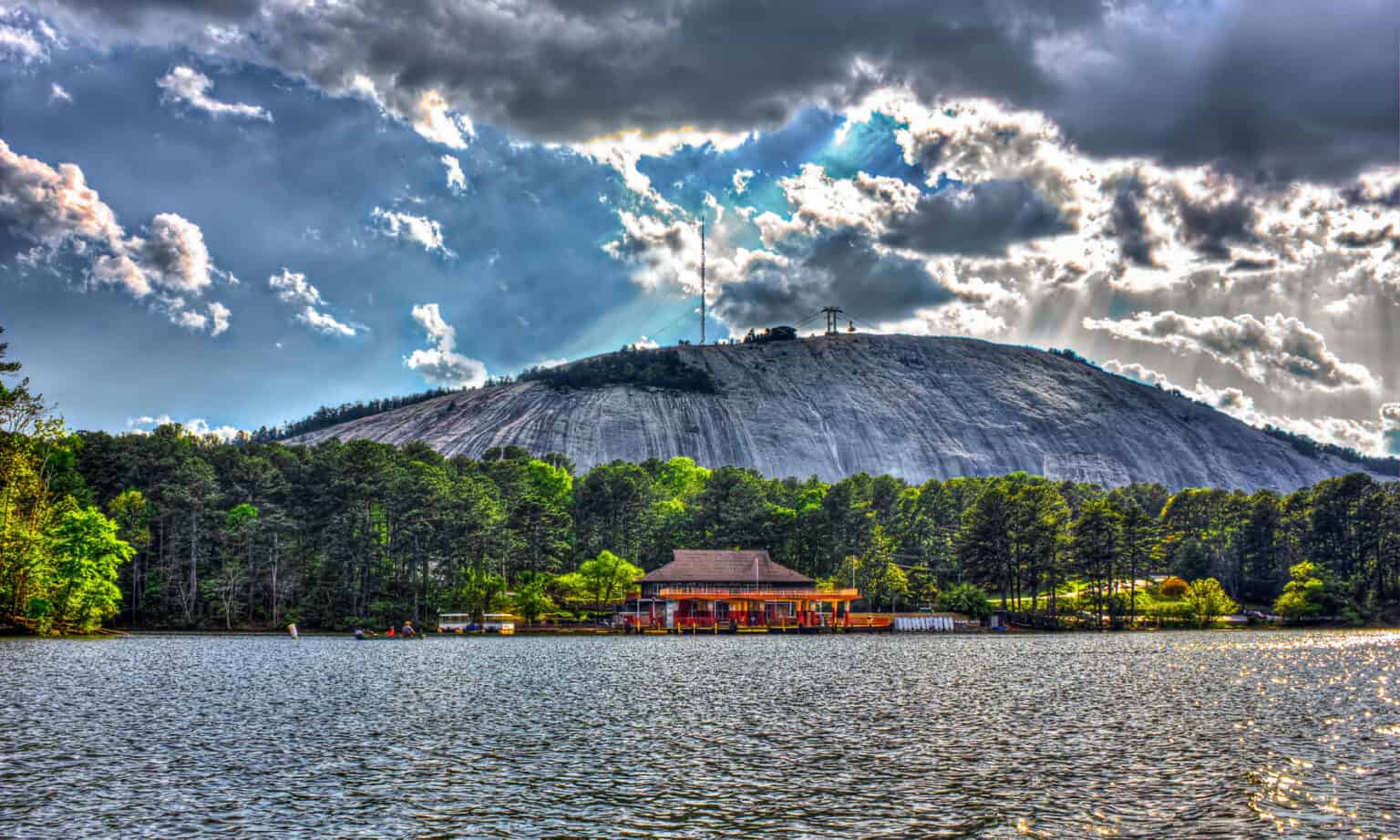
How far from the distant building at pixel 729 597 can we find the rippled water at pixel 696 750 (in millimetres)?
51332

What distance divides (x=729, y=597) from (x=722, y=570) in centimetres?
354

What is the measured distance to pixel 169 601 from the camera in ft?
→ 343

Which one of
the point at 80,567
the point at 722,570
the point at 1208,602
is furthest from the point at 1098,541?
the point at 80,567

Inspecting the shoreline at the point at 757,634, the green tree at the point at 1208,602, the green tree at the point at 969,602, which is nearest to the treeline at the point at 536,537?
the green tree at the point at 969,602

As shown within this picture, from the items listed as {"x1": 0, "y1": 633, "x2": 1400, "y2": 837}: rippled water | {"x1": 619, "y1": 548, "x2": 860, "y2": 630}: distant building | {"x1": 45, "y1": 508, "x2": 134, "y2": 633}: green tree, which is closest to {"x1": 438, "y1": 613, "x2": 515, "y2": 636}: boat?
{"x1": 619, "y1": 548, "x2": 860, "y2": 630}: distant building

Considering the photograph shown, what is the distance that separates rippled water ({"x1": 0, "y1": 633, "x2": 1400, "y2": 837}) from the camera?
2181cm

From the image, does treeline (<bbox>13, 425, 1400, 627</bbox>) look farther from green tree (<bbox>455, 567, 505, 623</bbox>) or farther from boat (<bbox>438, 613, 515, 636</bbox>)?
boat (<bbox>438, 613, 515, 636</bbox>)

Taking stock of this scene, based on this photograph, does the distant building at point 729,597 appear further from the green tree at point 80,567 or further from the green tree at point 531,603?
the green tree at point 80,567

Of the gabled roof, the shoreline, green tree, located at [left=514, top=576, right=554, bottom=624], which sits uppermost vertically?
the gabled roof

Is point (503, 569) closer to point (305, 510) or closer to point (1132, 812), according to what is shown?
point (305, 510)

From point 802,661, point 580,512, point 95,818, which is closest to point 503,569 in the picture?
point 580,512

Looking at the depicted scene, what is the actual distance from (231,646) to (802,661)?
4649 centimetres

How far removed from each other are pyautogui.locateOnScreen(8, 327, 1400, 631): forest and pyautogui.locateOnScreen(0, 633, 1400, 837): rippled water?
45.7 meters

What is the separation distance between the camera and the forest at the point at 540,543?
345ft
